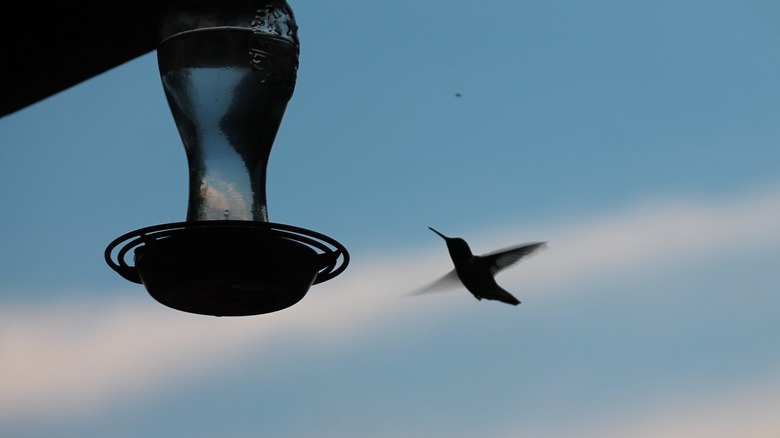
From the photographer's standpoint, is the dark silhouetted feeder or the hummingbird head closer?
the dark silhouetted feeder

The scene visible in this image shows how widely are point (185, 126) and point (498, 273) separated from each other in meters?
2.23

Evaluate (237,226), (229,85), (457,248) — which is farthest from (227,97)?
(457,248)

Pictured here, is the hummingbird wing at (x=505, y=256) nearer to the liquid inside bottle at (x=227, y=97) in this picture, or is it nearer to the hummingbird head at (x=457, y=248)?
the hummingbird head at (x=457, y=248)

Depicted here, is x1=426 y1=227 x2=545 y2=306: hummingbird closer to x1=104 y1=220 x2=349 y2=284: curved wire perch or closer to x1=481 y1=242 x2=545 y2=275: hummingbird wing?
x1=481 y1=242 x2=545 y2=275: hummingbird wing

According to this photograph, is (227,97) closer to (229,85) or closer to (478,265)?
(229,85)

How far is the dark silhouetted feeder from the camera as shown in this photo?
2982 mm

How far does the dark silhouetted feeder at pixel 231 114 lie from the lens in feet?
9.78

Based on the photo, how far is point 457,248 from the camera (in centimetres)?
541

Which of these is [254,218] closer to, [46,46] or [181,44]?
[181,44]

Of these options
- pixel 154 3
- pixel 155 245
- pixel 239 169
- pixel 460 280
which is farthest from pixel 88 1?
pixel 460 280

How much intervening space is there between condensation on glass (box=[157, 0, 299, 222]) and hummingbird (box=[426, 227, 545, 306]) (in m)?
1.88

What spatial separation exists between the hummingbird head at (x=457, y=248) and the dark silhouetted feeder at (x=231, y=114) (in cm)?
189

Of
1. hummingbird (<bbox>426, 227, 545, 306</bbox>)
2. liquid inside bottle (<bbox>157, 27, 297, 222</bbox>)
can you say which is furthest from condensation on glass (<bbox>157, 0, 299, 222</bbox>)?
hummingbird (<bbox>426, 227, 545, 306</bbox>)

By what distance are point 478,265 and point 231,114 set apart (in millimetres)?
2142
